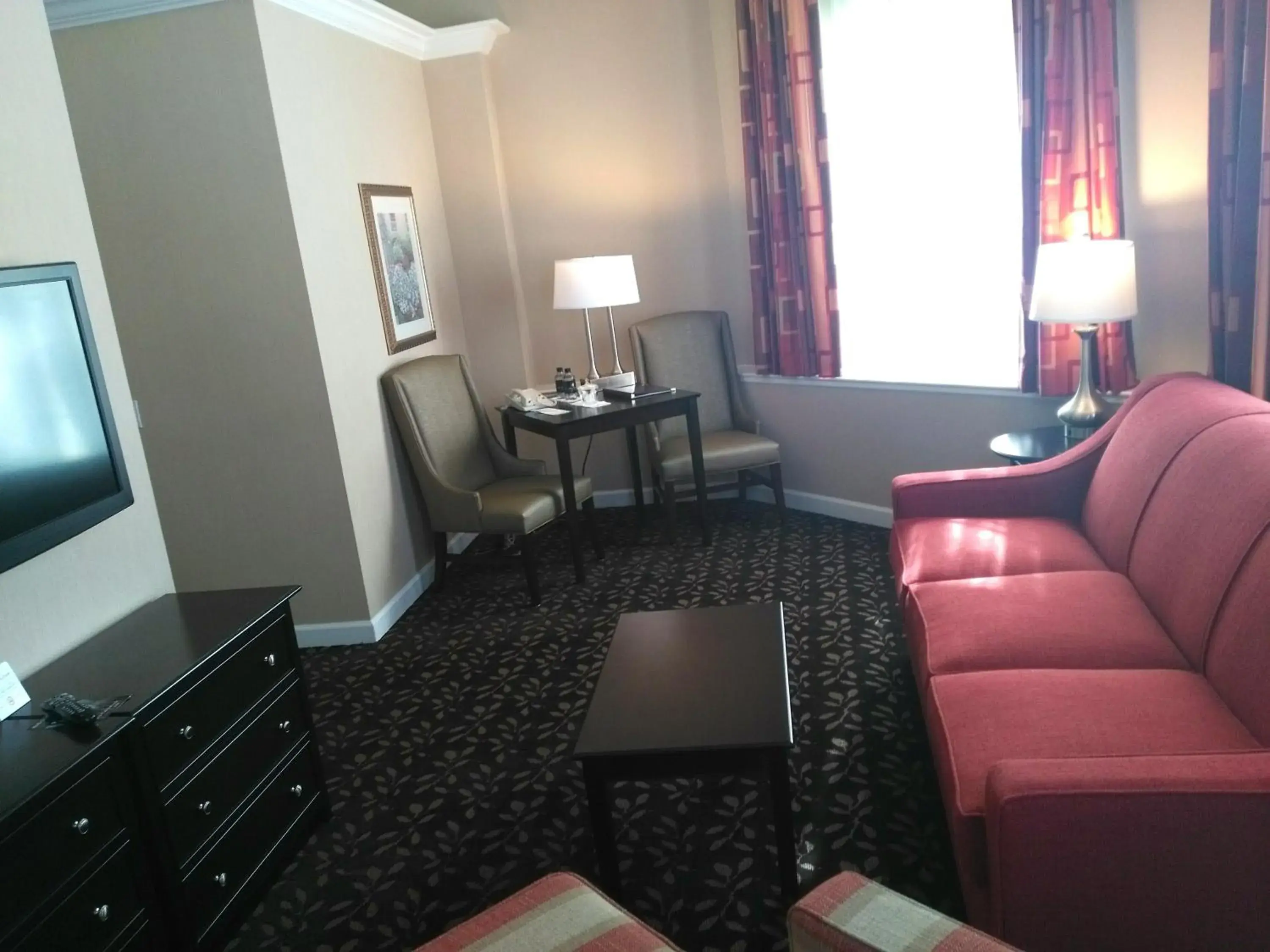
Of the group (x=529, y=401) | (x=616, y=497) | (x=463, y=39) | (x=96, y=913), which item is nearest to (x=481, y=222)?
(x=463, y=39)

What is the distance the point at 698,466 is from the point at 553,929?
121 inches

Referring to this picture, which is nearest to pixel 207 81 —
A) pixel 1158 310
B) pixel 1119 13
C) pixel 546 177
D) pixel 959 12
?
pixel 546 177

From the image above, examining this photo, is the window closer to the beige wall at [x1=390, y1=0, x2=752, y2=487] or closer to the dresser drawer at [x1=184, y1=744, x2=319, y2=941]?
the beige wall at [x1=390, y1=0, x2=752, y2=487]

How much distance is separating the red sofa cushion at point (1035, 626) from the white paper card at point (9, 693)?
1971mm

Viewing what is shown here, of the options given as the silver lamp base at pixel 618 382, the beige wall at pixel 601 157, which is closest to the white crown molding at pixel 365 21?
the beige wall at pixel 601 157

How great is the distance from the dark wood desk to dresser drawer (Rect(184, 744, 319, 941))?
1.79 m

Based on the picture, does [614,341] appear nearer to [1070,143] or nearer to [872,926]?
[1070,143]

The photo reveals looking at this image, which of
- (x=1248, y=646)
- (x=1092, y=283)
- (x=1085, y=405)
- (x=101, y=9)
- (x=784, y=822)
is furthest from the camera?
(x=1085, y=405)

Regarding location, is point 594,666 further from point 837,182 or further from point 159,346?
point 837,182

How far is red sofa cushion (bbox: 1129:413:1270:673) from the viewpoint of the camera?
2150mm

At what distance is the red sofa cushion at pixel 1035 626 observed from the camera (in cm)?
226

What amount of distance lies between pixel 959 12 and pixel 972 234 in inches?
34.1

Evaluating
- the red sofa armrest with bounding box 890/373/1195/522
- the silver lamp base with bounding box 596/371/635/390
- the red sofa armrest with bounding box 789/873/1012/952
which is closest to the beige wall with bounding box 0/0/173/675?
the red sofa armrest with bounding box 789/873/1012/952

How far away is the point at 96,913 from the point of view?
1842 millimetres
